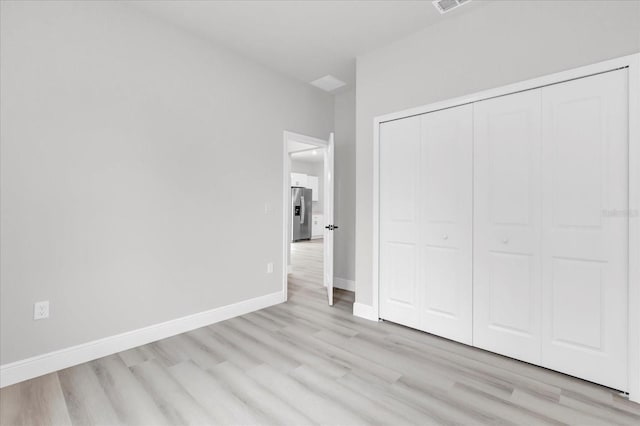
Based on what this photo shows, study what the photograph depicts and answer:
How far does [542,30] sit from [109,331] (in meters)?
4.10

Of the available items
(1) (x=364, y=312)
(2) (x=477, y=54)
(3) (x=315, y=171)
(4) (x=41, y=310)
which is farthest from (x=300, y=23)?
(3) (x=315, y=171)

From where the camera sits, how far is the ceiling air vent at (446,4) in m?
2.46

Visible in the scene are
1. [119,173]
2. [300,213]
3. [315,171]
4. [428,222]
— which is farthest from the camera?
[315,171]

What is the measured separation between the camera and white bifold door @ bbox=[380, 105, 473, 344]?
2619 millimetres

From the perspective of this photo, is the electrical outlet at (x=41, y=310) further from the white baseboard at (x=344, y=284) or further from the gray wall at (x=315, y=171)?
the gray wall at (x=315, y=171)

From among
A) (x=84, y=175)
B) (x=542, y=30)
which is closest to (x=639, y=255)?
(x=542, y=30)

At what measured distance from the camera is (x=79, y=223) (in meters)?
2.30

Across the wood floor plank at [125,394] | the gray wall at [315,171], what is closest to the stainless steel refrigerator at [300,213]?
the gray wall at [315,171]

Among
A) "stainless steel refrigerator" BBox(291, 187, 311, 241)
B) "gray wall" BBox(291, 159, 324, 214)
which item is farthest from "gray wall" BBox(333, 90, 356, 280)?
"gray wall" BBox(291, 159, 324, 214)

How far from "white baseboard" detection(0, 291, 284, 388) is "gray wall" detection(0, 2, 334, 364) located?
0.19 ft

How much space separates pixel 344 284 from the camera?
4.49 m

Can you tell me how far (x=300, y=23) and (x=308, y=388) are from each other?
304cm

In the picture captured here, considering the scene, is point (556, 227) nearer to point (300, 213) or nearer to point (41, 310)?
point (41, 310)

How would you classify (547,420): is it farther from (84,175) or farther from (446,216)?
(84,175)
